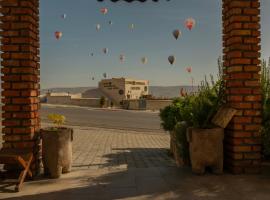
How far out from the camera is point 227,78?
19.4 feet

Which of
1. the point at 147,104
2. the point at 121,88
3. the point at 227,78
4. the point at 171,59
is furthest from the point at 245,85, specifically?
the point at 121,88

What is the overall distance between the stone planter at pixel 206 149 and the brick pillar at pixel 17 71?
264 cm

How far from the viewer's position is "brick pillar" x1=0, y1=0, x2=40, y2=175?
5.44 meters

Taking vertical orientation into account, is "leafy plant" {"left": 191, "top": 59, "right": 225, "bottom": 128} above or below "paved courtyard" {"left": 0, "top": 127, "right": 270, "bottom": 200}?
above

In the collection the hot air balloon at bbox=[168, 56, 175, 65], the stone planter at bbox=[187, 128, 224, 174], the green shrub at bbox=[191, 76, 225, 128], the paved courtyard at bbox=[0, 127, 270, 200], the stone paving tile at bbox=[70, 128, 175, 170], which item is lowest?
the stone paving tile at bbox=[70, 128, 175, 170]

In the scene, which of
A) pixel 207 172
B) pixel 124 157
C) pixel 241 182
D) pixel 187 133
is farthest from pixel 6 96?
pixel 124 157

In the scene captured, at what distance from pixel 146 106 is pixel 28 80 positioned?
39273 mm

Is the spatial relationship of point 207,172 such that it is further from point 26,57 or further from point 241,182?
point 26,57

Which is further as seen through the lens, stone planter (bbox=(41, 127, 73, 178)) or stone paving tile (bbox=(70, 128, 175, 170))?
stone paving tile (bbox=(70, 128, 175, 170))

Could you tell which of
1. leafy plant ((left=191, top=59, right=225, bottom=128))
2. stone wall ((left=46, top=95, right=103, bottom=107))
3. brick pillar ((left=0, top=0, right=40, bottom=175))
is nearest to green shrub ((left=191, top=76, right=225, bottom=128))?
leafy plant ((left=191, top=59, right=225, bottom=128))

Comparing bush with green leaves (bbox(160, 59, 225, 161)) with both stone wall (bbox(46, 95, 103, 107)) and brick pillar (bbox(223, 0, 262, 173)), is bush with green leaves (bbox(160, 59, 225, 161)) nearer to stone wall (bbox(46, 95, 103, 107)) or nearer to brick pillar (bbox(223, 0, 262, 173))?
brick pillar (bbox(223, 0, 262, 173))

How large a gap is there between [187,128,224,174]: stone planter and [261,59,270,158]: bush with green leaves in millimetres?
735

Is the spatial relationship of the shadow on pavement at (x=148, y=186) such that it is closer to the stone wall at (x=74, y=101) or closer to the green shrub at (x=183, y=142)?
the green shrub at (x=183, y=142)

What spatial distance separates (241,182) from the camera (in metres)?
5.16
